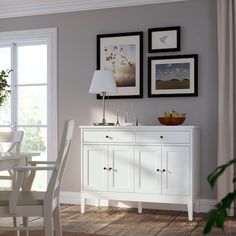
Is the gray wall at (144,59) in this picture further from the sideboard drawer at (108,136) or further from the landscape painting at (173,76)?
the sideboard drawer at (108,136)

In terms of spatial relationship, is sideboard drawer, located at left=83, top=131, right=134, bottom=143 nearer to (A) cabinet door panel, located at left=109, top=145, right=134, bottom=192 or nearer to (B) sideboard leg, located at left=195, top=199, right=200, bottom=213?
(A) cabinet door panel, located at left=109, top=145, right=134, bottom=192

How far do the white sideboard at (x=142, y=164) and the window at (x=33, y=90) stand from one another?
0.91 m

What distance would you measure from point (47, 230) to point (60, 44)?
10.4 feet

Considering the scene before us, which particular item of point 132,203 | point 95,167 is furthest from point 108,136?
point 132,203

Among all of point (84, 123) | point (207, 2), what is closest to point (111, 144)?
point (84, 123)

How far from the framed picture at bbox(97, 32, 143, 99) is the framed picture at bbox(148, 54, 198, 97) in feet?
0.50

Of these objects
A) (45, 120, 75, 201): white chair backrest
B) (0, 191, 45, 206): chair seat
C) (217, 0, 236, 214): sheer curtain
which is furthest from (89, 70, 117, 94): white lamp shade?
(0, 191, 45, 206): chair seat

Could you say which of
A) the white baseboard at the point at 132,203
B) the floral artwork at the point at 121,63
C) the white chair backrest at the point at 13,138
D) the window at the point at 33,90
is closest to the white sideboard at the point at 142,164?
the white baseboard at the point at 132,203

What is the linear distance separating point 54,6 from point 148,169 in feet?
7.92

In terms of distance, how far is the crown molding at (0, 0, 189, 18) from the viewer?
16.3 ft

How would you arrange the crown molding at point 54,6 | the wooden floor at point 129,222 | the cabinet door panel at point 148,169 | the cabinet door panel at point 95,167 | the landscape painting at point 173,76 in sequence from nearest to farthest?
the wooden floor at point 129,222
the cabinet door panel at point 148,169
the cabinet door panel at point 95,167
the landscape painting at point 173,76
the crown molding at point 54,6

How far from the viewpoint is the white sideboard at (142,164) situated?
4.20 meters

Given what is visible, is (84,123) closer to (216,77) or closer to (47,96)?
(47,96)

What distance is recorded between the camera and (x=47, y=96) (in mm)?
5336
